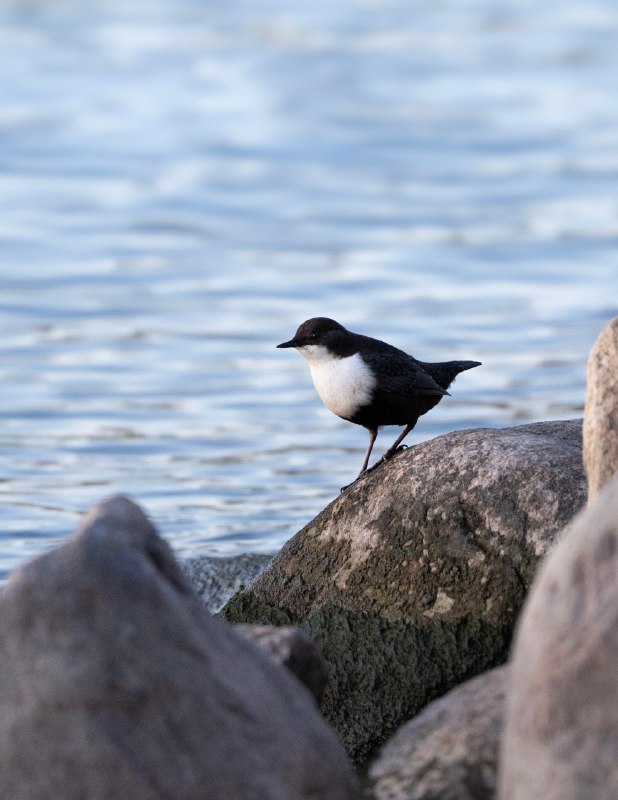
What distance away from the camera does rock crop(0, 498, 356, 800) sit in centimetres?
339

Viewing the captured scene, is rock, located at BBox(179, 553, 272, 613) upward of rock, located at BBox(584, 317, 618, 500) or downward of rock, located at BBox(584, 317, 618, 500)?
downward

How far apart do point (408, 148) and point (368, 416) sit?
12.0 meters

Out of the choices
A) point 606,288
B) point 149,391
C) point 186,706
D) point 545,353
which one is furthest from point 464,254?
point 186,706

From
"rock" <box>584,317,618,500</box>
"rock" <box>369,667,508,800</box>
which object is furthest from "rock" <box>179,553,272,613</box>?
"rock" <box>369,667,508,800</box>

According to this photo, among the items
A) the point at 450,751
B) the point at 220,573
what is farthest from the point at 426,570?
the point at 220,573

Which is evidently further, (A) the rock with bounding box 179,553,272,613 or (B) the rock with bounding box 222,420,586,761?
(A) the rock with bounding box 179,553,272,613

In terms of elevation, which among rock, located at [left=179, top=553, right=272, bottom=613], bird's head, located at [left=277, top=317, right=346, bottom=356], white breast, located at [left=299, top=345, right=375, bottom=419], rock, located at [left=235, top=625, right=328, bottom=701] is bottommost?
rock, located at [left=179, top=553, right=272, bottom=613]

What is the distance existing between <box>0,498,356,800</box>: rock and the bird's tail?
318 cm

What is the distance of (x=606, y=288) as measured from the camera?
1288cm

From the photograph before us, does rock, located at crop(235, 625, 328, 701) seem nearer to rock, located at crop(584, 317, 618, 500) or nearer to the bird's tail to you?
rock, located at crop(584, 317, 618, 500)

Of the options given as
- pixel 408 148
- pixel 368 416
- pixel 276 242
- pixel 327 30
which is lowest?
pixel 368 416

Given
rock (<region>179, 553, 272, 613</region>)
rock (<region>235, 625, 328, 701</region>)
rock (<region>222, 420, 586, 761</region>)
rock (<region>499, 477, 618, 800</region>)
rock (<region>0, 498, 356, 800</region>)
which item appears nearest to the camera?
rock (<region>499, 477, 618, 800</region>)

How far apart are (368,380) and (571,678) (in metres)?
3.22

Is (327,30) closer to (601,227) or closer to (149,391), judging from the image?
(601,227)
